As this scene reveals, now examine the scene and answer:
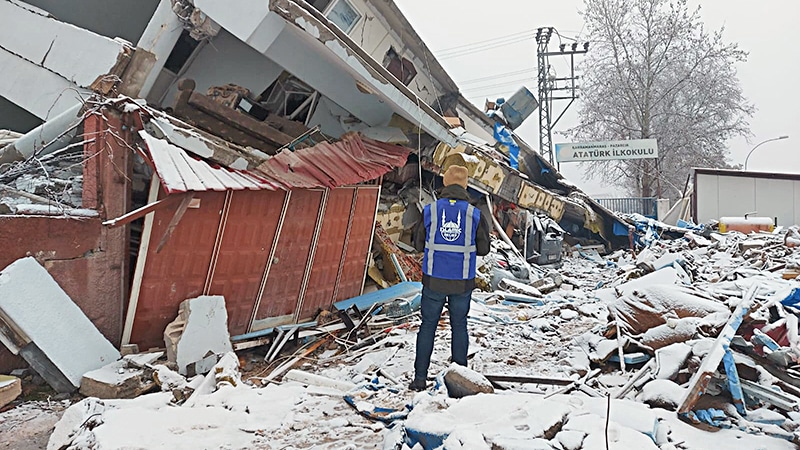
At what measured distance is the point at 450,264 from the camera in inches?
158

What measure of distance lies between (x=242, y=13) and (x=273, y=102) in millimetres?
2562

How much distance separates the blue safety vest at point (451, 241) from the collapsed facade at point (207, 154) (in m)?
1.92

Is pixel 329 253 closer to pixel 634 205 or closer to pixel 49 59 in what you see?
pixel 49 59

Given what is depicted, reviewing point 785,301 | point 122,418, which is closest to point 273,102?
point 122,418

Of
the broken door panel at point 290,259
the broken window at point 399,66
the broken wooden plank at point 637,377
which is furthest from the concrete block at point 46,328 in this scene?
the broken window at point 399,66

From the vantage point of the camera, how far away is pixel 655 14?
27672 mm

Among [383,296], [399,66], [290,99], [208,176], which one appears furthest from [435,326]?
[399,66]

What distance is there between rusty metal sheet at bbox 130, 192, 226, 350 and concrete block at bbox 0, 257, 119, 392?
0.46m

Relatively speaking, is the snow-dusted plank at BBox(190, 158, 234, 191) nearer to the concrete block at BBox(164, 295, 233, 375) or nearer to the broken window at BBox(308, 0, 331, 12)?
the concrete block at BBox(164, 295, 233, 375)

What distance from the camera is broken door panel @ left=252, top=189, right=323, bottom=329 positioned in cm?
569

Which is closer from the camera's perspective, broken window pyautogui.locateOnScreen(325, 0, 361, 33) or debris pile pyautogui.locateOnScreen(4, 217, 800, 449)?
debris pile pyautogui.locateOnScreen(4, 217, 800, 449)

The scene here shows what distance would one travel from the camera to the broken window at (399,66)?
9.38 m

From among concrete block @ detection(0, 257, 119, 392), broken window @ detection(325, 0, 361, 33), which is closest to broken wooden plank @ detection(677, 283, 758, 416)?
concrete block @ detection(0, 257, 119, 392)

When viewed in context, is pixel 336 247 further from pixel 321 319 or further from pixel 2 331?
pixel 2 331
